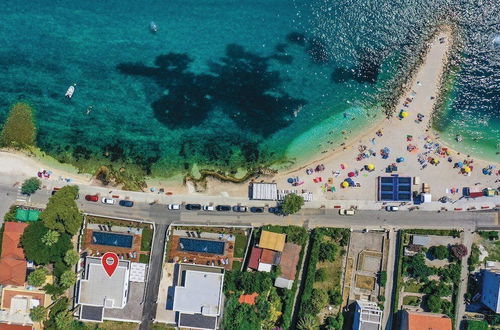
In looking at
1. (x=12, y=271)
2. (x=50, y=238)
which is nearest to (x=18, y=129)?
(x=50, y=238)

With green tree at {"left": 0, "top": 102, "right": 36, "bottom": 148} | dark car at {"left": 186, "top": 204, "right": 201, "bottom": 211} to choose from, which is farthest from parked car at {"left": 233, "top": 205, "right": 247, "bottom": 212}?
green tree at {"left": 0, "top": 102, "right": 36, "bottom": 148}

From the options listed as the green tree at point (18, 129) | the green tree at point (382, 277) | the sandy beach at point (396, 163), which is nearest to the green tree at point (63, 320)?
the green tree at point (18, 129)

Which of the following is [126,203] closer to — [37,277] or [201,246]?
[201,246]

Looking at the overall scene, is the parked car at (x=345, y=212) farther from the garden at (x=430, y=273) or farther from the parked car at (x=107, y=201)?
the parked car at (x=107, y=201)

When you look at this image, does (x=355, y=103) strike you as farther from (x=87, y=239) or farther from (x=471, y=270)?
(x=87, y=239)

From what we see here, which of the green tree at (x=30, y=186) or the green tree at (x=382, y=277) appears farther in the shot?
the green tree at (x=382, y=277)

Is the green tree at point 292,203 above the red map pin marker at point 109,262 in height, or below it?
above
